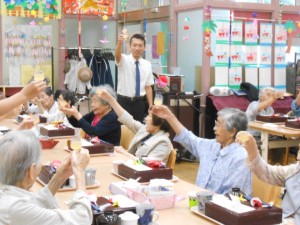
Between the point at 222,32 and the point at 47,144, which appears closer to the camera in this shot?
the point at 47,144

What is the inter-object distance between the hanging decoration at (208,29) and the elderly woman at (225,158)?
4263mm

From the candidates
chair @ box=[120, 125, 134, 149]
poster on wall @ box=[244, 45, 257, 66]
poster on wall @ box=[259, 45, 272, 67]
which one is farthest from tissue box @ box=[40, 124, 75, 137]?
poster on wall @ box=[259, 45, 272, 67]

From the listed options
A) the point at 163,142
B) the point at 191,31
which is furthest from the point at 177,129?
the point at 191,31

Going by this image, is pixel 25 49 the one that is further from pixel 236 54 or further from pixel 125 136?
pixel 125 136

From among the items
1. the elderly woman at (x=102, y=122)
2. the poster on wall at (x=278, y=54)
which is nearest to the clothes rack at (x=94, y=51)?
the poster on wall at (x=278, y=54)

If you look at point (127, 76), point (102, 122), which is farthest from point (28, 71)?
point (102, 122)

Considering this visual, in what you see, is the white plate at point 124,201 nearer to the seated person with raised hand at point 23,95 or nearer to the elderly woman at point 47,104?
the seated person with raised hand at point 23,95

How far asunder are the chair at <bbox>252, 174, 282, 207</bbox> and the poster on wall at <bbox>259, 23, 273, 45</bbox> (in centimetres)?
540

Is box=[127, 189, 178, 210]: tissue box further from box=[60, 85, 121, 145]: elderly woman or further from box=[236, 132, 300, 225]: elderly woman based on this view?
box=[60, 85, 121, 145]: elderly woman

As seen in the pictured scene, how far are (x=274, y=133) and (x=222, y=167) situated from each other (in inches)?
110

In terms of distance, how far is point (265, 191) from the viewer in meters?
2.84

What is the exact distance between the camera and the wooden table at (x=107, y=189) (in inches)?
91.4

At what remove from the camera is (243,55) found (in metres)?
7.80

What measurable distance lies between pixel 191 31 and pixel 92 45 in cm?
211
